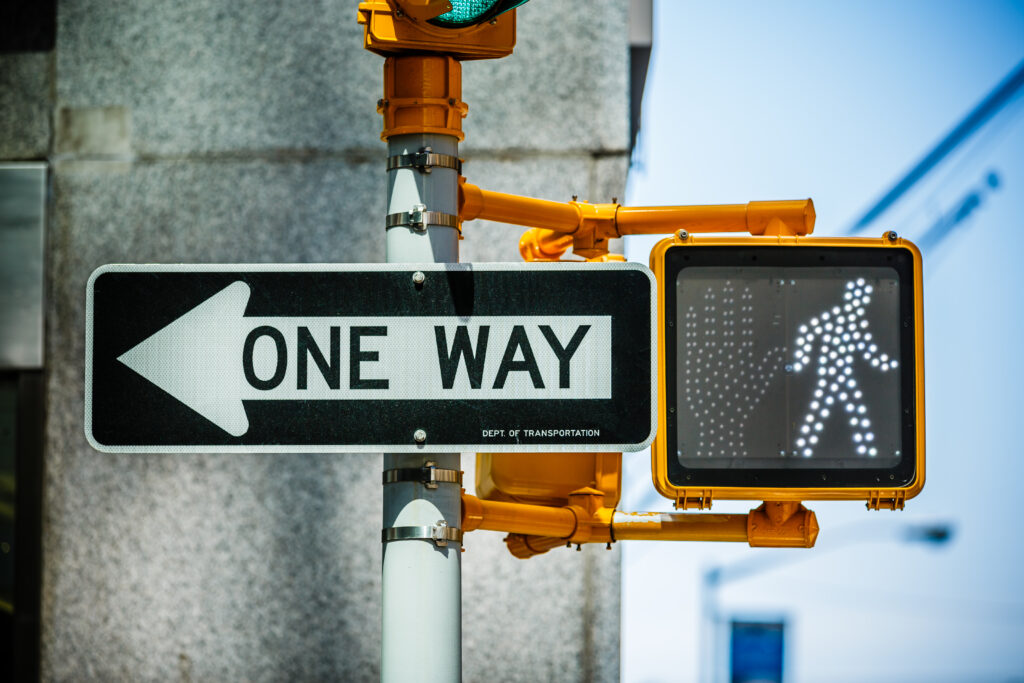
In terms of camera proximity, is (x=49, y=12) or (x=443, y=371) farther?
(x=49, y=12)

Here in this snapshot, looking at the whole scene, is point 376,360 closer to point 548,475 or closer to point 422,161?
point 422,161

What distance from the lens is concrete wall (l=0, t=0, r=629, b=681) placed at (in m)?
4.20

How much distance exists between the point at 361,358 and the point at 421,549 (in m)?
0.27

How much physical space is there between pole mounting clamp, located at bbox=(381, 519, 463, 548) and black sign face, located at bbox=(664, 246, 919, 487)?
39 centimetres

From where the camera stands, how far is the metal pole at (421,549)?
4.53ft

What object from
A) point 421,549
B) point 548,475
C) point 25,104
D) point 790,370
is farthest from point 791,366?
point 25,104

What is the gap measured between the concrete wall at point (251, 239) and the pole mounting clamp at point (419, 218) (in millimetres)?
2748

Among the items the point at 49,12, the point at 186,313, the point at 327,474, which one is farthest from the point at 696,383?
the point at 49,12

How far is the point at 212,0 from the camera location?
443cm

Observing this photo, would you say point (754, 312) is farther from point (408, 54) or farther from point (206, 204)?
point (206, 204)

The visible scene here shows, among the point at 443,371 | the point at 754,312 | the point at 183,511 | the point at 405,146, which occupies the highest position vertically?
the point at 405,146

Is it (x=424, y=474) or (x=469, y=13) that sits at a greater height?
(x=469, y=13)

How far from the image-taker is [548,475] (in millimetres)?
2236

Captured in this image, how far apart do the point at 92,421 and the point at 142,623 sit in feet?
10.9
